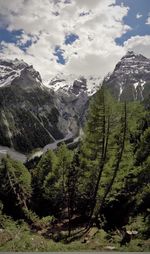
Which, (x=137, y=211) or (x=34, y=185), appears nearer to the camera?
(x=137, y=211)

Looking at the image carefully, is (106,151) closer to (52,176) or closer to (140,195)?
(140,195)

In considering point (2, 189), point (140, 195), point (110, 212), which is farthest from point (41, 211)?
point (140, 195)

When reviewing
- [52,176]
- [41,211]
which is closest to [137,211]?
[52,176]

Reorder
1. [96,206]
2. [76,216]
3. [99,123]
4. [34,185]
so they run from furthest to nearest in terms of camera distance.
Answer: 1. [34,185]
2. [76,216]
3. [96,206]
4. [99,123]

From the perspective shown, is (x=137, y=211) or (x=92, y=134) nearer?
(x=92, y=134)

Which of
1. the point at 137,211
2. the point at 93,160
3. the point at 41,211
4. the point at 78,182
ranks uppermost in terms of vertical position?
the point at 93,160

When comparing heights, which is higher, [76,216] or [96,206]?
[96,206]

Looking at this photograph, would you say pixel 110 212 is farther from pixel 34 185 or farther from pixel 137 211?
pixel 34 185

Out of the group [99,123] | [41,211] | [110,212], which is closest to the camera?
[99,123]

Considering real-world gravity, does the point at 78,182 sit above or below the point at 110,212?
above
